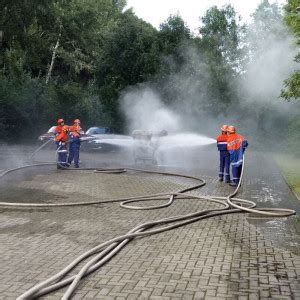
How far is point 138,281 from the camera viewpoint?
4625mm

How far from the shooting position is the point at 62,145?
15062mm

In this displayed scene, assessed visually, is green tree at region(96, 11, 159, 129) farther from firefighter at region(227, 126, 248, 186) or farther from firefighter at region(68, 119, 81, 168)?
firefighter at region(227, 126, 248, 186)

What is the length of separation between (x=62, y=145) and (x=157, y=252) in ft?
32.6

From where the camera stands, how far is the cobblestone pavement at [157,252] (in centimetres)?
443

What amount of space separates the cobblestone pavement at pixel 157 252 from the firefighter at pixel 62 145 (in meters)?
4.96

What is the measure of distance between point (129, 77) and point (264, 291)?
88.7ft

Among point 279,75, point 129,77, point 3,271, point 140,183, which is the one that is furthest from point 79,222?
point 129,77

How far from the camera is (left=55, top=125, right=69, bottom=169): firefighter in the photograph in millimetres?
15078

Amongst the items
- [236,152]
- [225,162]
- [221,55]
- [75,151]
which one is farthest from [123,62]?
[236,152]

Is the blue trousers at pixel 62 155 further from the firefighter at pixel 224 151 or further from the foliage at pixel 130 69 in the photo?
the foliage at pixel 130 69

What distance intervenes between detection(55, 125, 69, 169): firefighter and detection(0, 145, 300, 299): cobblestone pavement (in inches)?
195

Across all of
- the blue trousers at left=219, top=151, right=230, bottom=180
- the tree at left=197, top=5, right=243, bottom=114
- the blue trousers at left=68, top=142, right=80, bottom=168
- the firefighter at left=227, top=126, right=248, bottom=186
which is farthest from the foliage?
the firefighter at left=227, top=126, right=248, bottom=186

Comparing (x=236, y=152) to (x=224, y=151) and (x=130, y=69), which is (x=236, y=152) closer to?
(x=224, y=151)

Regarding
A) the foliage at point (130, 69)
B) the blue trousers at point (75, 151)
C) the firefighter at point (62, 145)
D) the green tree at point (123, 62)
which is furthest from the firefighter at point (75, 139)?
the green tree at point (123, 62)
